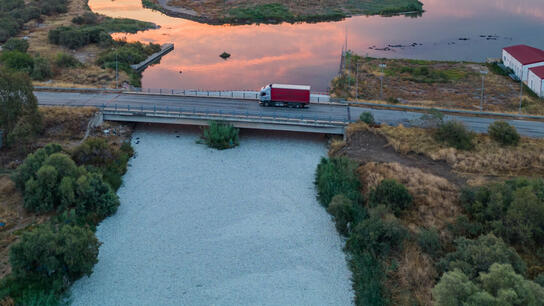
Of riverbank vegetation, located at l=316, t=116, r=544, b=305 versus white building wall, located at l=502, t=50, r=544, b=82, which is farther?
white building wall, located at l=502, t=50, r=544, b=82

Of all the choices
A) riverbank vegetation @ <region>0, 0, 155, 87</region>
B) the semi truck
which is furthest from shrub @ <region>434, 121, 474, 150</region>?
riverbank vegetation @ <region>0, 0, 155, 87</region>

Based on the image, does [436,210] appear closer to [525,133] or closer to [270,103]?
[525,133]

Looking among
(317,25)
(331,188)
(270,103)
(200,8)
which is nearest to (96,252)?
(331,188)


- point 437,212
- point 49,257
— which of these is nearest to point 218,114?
point 437,212

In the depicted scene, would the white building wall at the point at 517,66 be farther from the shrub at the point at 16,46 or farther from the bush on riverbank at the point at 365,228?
the shrub at the point at 16,46

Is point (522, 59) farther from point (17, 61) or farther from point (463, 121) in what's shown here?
point (17, 61)

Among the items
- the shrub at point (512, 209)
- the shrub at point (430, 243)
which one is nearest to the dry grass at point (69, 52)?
the shrub at point (430, 243)

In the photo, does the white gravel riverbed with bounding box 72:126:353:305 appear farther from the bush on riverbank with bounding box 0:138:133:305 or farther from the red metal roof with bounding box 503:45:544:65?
the red metal roof with bounding box 503:45:544:65
